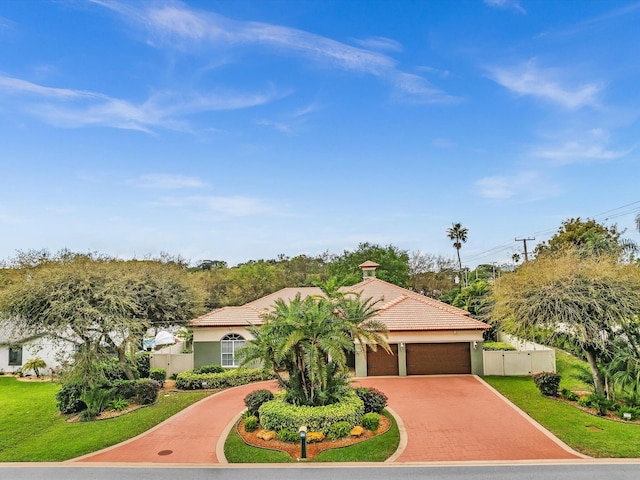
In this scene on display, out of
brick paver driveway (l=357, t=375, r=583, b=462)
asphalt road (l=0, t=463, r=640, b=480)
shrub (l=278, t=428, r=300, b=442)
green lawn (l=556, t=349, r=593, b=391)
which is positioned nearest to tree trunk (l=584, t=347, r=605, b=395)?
green lawn (l=556, t=349, r=593, b=391)

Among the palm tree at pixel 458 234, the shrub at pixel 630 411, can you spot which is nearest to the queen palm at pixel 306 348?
the shrub at pixel 630 411

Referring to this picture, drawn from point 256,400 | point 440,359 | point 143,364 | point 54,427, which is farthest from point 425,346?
point 54,427

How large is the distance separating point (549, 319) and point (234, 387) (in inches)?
643

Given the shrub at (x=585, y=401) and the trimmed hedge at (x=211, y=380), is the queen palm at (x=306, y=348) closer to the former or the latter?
the trimmed hedge at (x=211, y=380)

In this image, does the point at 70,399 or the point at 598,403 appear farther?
→ the point at 70,399

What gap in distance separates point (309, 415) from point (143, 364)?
14.9m

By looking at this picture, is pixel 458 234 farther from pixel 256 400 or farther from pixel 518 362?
pixel 256 400

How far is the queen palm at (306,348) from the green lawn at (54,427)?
570 centimetres

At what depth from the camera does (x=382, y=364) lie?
24.9 m

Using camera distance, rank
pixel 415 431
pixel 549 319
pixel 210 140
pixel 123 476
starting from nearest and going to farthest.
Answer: pixel 123 476
pixel 415 431
pixel 549 319
pixel 210 140

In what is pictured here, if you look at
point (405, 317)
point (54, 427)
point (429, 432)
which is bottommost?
point (54, 427)

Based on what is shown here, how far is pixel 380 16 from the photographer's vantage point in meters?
18.7

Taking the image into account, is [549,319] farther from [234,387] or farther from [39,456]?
[39,456]

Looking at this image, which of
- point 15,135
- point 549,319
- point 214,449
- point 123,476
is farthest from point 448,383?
point 15,135
